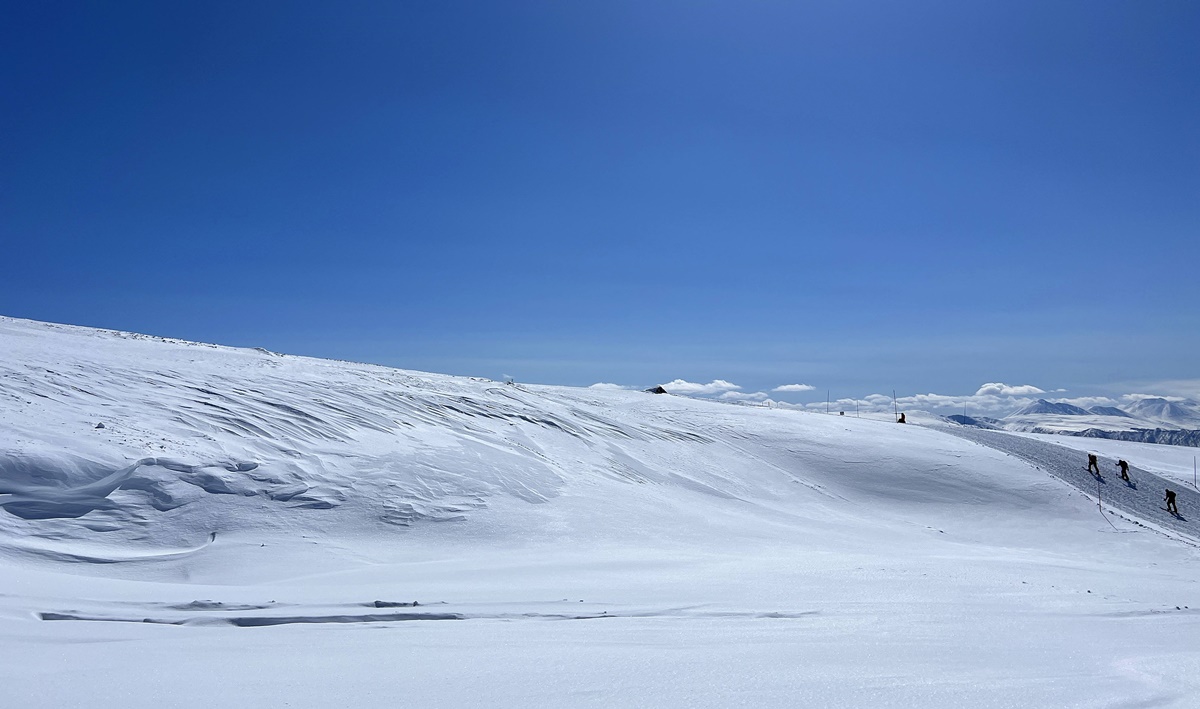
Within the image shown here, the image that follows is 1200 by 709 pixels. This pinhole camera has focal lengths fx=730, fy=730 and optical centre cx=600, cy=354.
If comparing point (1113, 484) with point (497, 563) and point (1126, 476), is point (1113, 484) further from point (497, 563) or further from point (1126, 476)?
point (497, 563)

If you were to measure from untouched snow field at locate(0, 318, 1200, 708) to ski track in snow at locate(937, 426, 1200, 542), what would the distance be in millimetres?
379

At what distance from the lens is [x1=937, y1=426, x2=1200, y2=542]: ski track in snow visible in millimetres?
19672

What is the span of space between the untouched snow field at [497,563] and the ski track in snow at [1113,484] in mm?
379

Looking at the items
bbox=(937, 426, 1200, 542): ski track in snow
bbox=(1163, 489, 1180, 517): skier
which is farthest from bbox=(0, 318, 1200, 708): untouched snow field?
bbox=(1163, 489, 1180, 517): skier

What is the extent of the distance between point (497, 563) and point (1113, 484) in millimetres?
20934

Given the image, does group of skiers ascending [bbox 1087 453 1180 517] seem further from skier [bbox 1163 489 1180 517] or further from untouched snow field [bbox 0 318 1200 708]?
untouched snow field [bbox 0 318 1200 708]

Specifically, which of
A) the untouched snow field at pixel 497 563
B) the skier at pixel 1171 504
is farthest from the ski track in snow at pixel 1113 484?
the untouched snow field at pixel 497 563

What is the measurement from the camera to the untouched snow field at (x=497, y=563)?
461 cm

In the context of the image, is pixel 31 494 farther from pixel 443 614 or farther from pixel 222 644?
pixel 443 614

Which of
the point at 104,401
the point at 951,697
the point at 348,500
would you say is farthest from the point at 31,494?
the point at 951,697

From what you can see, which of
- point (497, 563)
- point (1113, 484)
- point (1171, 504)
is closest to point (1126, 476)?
point (1113, 484)

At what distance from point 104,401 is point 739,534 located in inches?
433

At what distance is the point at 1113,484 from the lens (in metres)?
21.7

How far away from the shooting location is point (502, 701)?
13.6 ft
